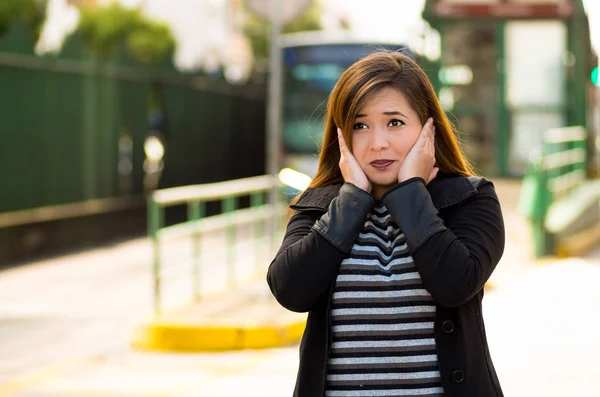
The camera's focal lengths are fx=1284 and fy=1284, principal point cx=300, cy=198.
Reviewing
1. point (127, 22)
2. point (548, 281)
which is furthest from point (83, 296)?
point (127, 22)

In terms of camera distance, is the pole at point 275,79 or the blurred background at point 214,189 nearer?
the blurred background at point 214,189

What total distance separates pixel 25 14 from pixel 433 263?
13.9 meters

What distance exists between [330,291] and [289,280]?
10 centimetres

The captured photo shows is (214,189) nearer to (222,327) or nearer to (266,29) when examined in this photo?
(222,327)

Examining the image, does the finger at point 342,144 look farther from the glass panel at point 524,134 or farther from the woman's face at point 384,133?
the glass panel at point 524,134

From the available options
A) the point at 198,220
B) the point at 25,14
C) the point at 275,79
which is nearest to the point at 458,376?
the point at 275,79

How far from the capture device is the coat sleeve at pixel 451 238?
2.74 metres

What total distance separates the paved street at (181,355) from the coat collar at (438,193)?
164 inches

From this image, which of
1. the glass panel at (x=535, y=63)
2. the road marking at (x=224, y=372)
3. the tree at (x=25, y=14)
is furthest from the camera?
the glass panel at (x=535, y=63)

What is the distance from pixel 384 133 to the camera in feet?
9.46

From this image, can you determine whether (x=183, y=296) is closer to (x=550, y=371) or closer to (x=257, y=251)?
(x=257, y=251)

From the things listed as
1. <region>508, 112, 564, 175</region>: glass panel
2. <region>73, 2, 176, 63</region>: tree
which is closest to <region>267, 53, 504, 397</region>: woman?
<region>73, 2, 176, 63</region>: tree

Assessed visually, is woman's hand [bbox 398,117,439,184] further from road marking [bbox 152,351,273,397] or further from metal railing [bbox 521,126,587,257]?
metal railing [bbox 521,126,587,257]

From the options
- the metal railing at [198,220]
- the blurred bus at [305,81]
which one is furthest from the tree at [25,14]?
the blurred bus at [305,81]
